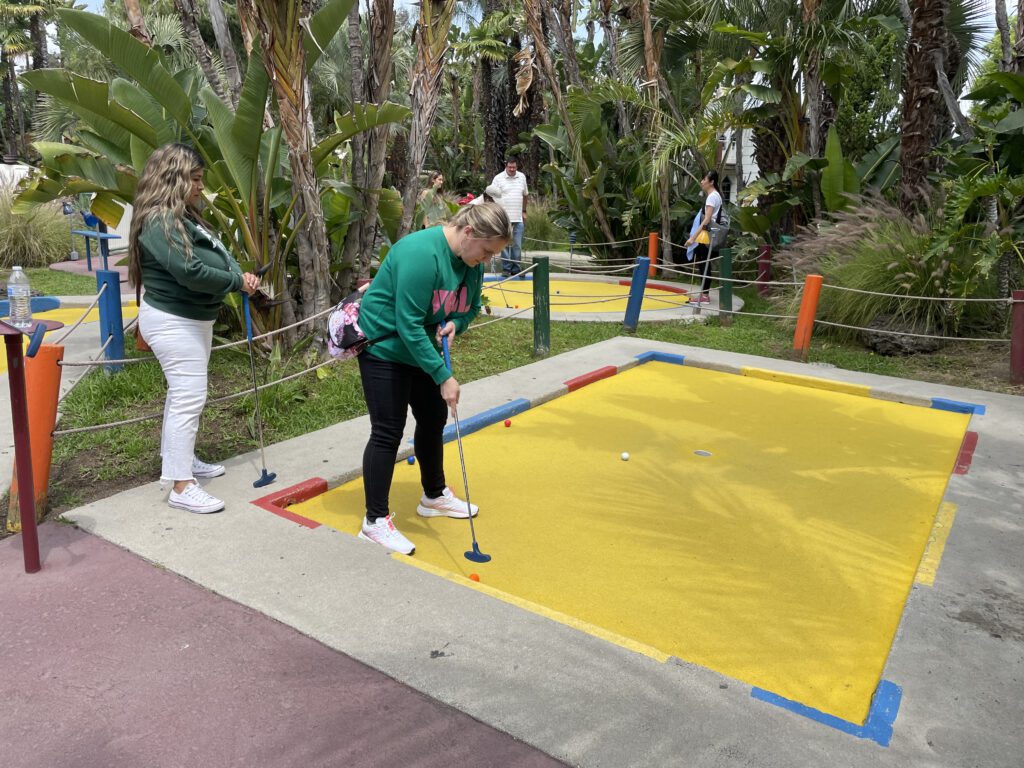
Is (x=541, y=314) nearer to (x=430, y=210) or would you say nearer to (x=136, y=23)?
(x=430, y=210)

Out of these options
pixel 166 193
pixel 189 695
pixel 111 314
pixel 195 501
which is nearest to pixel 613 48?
pixel 111 314

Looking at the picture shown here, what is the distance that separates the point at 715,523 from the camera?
448cm

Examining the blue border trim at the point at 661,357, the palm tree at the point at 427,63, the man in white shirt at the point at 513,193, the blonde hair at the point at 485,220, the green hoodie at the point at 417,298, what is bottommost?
the blue border trim at the point at 661,357

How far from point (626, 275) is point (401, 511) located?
1089 cm

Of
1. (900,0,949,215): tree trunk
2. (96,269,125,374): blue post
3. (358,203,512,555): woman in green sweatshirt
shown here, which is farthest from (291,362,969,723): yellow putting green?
(900,0,949,215): tree trunk

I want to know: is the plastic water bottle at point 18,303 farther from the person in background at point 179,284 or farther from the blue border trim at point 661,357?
the blue border trim at point 661,357

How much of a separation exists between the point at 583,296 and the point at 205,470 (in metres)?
6.95

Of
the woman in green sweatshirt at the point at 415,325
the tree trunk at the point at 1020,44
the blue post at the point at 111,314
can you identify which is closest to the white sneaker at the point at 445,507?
the woman in green sweatshirt at the point at 415,325

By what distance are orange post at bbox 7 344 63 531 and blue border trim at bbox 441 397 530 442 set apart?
2.48 metres

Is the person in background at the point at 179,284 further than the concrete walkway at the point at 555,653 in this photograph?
Yes

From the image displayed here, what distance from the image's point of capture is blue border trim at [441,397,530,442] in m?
5.75

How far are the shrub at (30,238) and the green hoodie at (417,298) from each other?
12948mm

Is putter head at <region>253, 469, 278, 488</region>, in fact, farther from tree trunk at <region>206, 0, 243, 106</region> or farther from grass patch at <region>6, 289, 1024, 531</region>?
tree trunk at <region>206, 0, 243, 106</region>

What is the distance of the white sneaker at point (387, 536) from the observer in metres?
3.89
